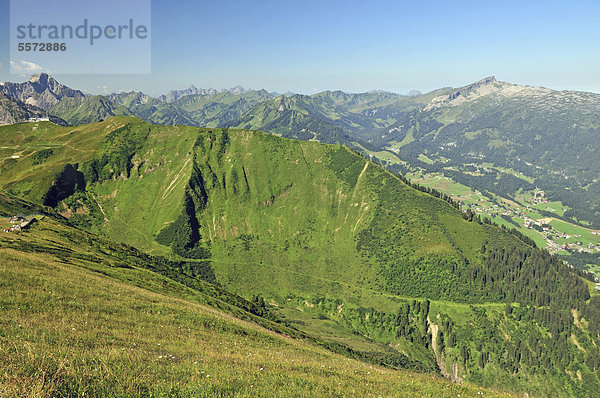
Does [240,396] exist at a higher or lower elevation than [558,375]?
higher

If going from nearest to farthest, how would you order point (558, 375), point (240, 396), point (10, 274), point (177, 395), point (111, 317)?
point (177, 395) < point (240, 396) < point (111, 317) < point (10, 274) < point (558, 375)

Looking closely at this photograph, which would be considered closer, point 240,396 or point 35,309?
point 240,396

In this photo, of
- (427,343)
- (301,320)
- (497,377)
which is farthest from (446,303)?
(301,320)

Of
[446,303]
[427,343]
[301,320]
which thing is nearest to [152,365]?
[301,320]

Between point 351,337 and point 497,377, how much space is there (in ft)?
265

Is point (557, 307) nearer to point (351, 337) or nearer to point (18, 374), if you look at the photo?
point (351, 337)

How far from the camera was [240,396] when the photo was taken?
44.7ft

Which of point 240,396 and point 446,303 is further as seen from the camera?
point 446,303

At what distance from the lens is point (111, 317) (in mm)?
32031

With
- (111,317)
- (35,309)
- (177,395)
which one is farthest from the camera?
(111,317)

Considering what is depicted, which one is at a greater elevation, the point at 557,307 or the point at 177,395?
the point at 177,395

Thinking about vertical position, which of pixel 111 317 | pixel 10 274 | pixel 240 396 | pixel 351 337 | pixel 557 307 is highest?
pixel 240 396

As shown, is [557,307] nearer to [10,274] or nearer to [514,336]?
[514,336]

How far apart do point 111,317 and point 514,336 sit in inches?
8554
